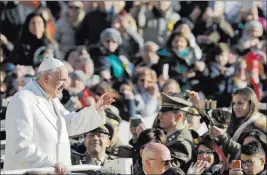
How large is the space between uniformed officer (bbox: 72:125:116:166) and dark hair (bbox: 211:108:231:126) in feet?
4.97

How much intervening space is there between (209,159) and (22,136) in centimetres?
290

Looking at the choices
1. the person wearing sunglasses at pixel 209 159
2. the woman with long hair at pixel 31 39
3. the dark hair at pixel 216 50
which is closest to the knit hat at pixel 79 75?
the woman with long hair at pixel 31 39

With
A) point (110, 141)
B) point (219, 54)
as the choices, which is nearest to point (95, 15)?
point (219, 54)

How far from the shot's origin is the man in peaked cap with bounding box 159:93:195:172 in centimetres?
1365

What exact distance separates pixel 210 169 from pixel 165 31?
8413mm


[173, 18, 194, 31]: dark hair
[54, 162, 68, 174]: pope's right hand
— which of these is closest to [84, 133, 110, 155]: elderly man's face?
[54, 162, 68, 174]: pope's right hand

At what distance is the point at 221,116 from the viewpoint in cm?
1477

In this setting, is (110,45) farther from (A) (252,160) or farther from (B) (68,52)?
(A) (252,160)

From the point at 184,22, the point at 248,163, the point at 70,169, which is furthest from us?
the point at 184,22

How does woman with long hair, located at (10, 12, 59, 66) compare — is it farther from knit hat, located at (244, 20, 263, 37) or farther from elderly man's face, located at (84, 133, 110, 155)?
elderly man's face, located at (84, 133, 110, 155)

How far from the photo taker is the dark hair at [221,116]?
580 inches

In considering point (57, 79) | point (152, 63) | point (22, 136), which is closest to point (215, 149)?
point (57, 79)

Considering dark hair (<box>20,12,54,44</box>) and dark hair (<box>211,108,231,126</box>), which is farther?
dark hair (<box>20,12,54,44</box>)

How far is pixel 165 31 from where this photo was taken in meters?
21.4
